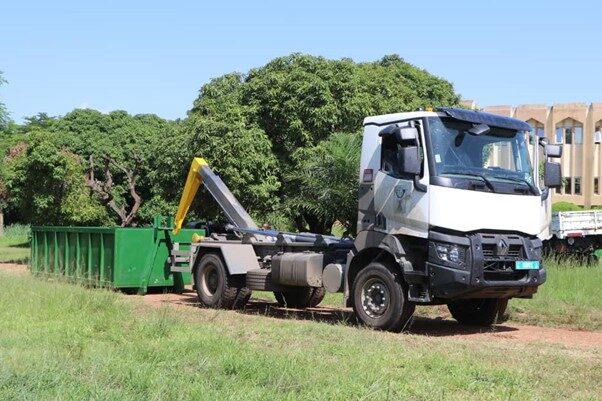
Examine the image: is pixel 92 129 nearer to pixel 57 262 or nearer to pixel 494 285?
pixel 57 262

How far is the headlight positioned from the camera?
10836 millimetres

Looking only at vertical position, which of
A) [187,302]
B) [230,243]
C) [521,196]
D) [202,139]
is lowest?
[187,302]

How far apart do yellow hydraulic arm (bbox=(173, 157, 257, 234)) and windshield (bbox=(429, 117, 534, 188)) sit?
18.5 feet

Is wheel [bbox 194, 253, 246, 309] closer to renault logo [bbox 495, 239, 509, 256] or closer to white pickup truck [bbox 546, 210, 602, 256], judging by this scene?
renault logo [bbox 495, 239, 509, 256]

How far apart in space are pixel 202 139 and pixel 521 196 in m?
14.5

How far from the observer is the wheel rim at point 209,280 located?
592 inches

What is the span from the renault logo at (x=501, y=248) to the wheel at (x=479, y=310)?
72.3 inches

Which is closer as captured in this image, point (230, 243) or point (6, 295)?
point (6, 295)

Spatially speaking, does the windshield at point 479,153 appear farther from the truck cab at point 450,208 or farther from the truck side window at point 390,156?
the truck side window at point 390,156

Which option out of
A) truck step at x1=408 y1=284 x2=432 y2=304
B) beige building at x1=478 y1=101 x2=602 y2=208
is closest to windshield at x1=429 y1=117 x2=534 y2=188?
truck step at x1=408 y1=284 x2=432 y2=304

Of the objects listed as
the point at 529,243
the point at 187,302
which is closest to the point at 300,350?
the point at 529,243

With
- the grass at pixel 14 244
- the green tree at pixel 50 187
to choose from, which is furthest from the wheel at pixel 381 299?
the grass at pixel 14 244

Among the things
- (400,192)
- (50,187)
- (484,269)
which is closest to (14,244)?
(50,187)

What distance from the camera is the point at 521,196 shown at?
11.4 meters
